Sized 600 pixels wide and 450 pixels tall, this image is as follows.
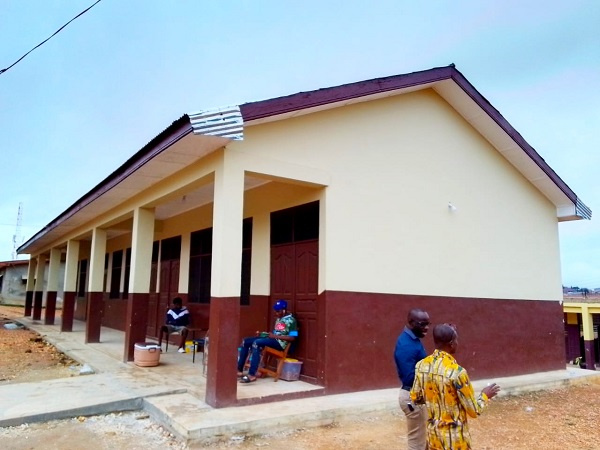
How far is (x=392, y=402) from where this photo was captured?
6.72 m

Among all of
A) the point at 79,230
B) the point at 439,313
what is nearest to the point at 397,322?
the point at 439,313

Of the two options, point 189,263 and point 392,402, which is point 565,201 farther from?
point 189,263

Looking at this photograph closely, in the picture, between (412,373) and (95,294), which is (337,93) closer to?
(412,373)

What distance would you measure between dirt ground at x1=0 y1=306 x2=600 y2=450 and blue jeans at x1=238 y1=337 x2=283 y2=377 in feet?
5.08

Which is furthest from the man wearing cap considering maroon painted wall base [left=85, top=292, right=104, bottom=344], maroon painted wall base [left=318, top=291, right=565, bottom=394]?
maroon painted wall base [left=85, top=292, right=104, bottom=344]

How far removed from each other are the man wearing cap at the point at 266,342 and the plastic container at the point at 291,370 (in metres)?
0.26

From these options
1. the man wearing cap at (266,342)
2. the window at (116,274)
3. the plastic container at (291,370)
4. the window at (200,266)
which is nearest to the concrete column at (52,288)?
the window at (116,274)

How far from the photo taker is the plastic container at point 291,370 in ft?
23.6

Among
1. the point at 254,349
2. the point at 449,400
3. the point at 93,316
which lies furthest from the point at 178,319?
the point at 449,400

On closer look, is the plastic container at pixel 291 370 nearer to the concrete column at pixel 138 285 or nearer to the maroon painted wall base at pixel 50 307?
the concrete column at pixel 138 285

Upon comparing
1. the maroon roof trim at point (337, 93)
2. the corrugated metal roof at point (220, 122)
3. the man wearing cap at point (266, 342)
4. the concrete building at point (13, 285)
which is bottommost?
the man wearing cap at point (266, 342)

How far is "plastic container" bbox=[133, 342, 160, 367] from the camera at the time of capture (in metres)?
8.46

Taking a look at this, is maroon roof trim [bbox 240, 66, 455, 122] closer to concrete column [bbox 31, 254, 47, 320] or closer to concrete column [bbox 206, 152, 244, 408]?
concrete column [bbox 206, 152, 244, 408]

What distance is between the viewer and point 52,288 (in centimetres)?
1670
